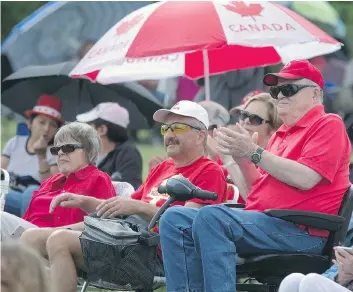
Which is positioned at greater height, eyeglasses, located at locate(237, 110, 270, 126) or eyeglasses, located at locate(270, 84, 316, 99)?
eyeglasses, located at locate(270, 84, 316, 99)

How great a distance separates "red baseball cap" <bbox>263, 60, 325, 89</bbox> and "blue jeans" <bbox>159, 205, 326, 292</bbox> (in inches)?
34.2

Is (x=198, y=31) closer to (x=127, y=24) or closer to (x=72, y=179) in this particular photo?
(x=127, y=24)

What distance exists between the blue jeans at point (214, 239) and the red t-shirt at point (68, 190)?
129cm

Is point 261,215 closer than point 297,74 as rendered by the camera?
Yes

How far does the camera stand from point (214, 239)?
577 cm

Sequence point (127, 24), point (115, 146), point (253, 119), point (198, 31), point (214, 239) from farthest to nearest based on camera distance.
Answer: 1. point (115, 146)
2. point (127, 24)
3. point (198, 31)
4. point (253, 119)
5. point (214, 239)

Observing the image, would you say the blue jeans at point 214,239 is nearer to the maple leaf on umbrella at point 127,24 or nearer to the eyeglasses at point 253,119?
the eyeglasses at point 253,119

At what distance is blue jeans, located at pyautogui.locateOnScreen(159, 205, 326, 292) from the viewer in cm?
580

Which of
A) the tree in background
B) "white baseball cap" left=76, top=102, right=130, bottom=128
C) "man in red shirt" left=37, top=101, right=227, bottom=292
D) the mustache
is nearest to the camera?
"man in red shirt" left=37, top=101, right=227, bottom=292

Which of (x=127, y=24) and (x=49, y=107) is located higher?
(x=127, y=24)

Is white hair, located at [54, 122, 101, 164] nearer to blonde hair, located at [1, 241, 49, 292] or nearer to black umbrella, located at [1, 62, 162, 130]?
black umbrella, located at [1, 62, 162, 130]

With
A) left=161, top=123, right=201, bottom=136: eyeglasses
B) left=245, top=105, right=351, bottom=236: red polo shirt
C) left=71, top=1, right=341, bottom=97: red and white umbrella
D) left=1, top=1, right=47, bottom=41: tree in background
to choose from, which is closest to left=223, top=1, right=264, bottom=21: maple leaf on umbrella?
left=71, top=1, right=341, bottom=97: red and white umbrella

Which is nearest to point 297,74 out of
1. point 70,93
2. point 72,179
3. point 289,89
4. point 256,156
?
point 289,89

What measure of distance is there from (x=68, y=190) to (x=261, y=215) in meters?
1.83
